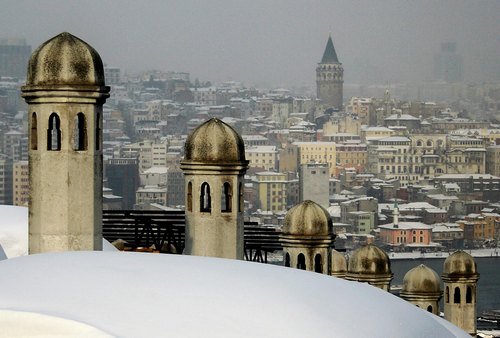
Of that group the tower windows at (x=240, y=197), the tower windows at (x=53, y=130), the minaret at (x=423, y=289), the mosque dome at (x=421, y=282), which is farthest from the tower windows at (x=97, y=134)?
the mosque dome at (x=421, y=282)

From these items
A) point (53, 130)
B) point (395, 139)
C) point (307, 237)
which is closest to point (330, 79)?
point (395, 139)

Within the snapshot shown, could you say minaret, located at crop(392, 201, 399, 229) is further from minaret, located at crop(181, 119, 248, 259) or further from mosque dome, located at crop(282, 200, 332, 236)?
minaret, located at crop(181, 119, 248, 259)

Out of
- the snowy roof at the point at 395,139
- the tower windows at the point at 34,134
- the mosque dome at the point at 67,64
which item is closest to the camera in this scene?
the mosque dome at the point at 67,64

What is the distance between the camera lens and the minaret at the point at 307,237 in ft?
41.1

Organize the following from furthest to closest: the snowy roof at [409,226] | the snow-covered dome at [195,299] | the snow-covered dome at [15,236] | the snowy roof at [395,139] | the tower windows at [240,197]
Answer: the snowy roof at [395,139] < the snowy roof at [409,226] < the tower windows at [240,197] < the snow-covered dome at [15,236] < the snow-covered dome at [195,299]

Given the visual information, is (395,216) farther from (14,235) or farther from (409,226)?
(14,235)

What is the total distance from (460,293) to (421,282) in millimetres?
887

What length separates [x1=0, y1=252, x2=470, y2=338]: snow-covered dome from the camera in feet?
17.7

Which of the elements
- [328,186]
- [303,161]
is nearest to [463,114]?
[303,161]

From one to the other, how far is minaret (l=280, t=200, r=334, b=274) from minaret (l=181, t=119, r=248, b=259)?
1.75 m

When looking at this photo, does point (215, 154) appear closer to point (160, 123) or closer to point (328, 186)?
point (328, 186)

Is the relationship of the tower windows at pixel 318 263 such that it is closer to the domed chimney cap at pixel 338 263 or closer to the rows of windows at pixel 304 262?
the rows of windows at pixel 304 262

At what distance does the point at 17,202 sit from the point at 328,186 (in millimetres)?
28148

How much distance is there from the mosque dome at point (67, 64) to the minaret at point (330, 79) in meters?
170
